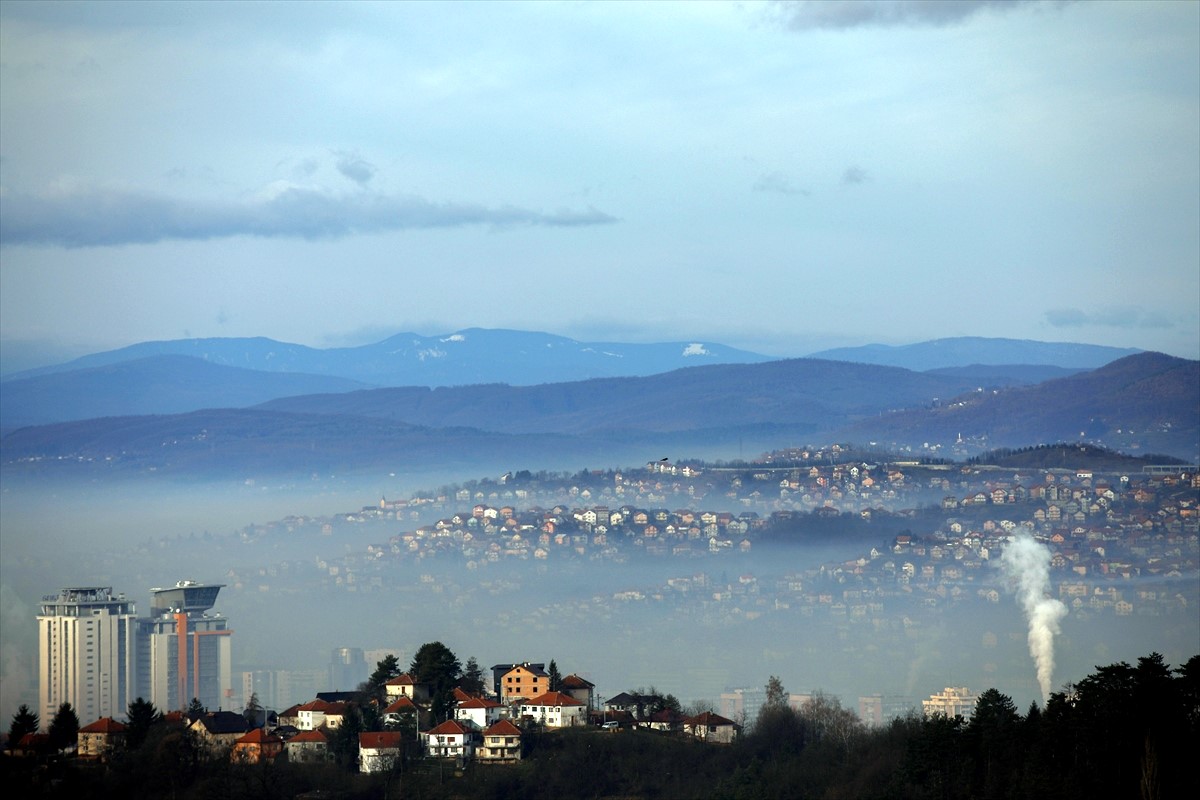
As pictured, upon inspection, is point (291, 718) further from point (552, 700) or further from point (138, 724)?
point (552, 700)

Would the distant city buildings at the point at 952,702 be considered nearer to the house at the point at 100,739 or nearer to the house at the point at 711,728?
the house at the point at 711,728

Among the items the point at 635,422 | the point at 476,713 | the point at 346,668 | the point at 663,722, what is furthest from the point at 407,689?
the point at 635,422

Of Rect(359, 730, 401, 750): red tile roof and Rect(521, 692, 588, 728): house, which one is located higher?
Rect(521, 692, 588, 728): house

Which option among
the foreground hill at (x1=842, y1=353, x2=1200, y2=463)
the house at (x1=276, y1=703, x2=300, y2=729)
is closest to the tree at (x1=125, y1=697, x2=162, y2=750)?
the house at (x1=276, y1=703, x2=300, y2=729)

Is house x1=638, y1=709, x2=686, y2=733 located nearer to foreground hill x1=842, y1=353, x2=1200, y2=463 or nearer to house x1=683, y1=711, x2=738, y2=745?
house x1=683, y1=711, x2=738, y2=745

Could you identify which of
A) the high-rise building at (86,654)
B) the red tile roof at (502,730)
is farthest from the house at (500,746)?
the high-rise building at (86,654)

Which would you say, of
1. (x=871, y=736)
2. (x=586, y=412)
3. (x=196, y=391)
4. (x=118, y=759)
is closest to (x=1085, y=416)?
(x=586, y=412)
